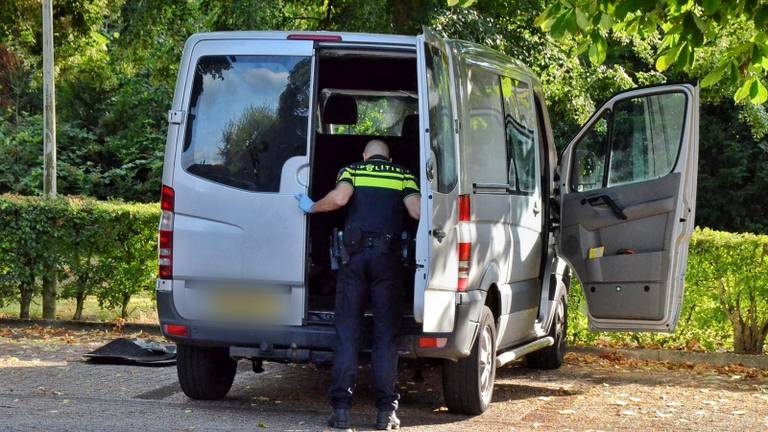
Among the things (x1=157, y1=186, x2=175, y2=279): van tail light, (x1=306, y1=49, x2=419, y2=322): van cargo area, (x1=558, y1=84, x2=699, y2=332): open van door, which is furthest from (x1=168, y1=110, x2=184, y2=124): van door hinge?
(x1=558, y1=84, x2=699, y2=332): open van door

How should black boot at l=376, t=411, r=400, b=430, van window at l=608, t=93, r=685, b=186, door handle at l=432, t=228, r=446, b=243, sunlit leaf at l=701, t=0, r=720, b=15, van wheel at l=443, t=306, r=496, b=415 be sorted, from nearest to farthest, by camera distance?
sunlit leaf at l=701, t=0, r=720, b=15 → door handle at l=432, t=228, r=446, b=243 → black boot at l=376, t=411, r=400, b=430 → van wheel at l=443, t=306, r=496, b=415 → van window at l=608, t=93, r=685, b=186

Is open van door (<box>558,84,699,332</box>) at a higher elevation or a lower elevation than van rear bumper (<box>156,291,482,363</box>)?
higher

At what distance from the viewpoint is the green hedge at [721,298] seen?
1224 centimetres

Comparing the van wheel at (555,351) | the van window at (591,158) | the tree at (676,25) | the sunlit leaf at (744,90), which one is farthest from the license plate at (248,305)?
the van wheel at (555,351)

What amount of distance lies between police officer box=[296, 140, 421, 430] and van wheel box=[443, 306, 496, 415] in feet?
1.95

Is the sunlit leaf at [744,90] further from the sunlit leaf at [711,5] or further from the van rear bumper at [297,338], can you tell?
the van rear bumper at [297,338]

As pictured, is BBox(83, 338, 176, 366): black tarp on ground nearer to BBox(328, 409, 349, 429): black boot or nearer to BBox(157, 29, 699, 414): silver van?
BBox(157, 29, 699, 414): silver van

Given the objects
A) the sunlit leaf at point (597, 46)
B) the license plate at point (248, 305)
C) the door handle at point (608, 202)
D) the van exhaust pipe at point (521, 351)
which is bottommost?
the van exhaust pipe at point (521, 351)

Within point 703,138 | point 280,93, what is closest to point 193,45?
point 280,93

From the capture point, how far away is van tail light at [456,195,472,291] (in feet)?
25.8

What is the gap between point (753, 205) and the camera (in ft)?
83.9

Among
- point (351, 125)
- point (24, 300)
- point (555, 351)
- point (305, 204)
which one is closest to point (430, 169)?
point (305, 204)

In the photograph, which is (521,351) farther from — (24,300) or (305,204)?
(24,300)

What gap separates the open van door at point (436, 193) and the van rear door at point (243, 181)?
815 mm
